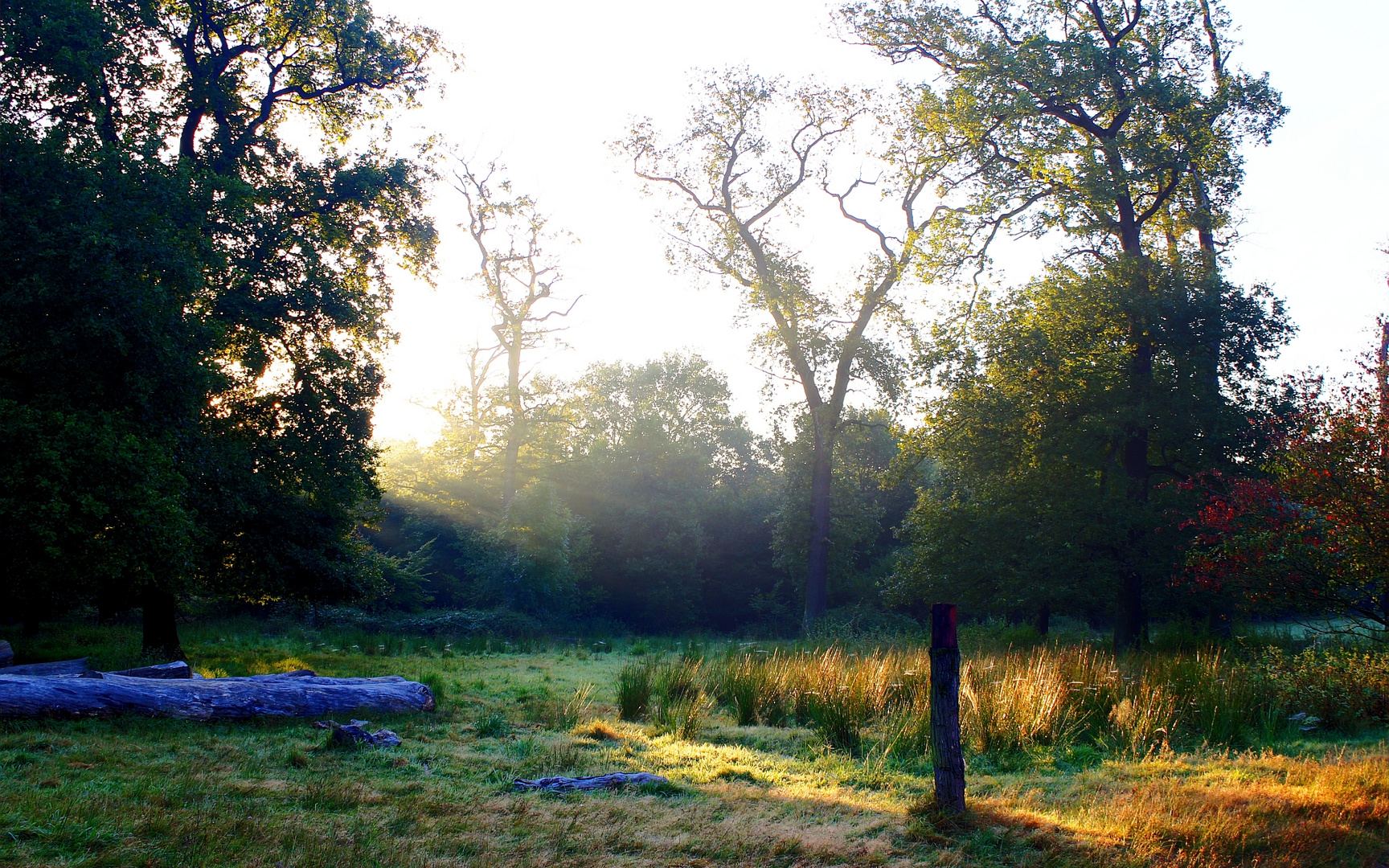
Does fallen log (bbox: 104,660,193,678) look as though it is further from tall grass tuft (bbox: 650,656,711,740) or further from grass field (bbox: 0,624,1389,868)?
tall grass tuft (bbox: 650,656,711,740)

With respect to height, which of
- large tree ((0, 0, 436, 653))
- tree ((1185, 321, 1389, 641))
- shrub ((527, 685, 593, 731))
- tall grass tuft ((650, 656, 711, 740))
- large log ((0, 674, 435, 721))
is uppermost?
large tree ((0, 0, 436, 653))

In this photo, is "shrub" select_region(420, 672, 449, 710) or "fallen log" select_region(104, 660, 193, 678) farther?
"shrub" select_region(420, 672, 449, 710)

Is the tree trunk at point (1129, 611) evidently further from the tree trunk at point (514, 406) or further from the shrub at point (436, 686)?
the tree trunk at point (514, 406)

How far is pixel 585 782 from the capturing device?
6270 mm

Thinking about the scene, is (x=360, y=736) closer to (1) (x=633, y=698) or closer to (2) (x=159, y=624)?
(1) (x=633, y=698)

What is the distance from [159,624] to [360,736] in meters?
7.58

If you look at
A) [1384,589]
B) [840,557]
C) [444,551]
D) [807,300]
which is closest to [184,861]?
[1384,589]

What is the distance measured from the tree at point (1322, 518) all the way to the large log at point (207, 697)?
979 centimetres

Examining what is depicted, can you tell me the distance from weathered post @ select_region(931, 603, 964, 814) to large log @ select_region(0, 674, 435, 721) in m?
6.39

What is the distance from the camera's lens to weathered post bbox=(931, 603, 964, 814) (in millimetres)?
5469

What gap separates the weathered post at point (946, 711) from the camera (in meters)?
5.47

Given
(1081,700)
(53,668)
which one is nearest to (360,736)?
(53,668)

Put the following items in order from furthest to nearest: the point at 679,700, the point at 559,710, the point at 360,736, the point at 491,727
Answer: the point at 679,700 < the point at 559,710 < the point at 491,727 < the point at 360,736

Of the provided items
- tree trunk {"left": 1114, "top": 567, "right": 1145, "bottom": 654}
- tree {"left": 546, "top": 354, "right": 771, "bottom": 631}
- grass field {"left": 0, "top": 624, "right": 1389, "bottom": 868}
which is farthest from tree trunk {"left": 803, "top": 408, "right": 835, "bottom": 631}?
grass field {"left": 0, "top": 624, "right": 1389, "bottom": 868}
